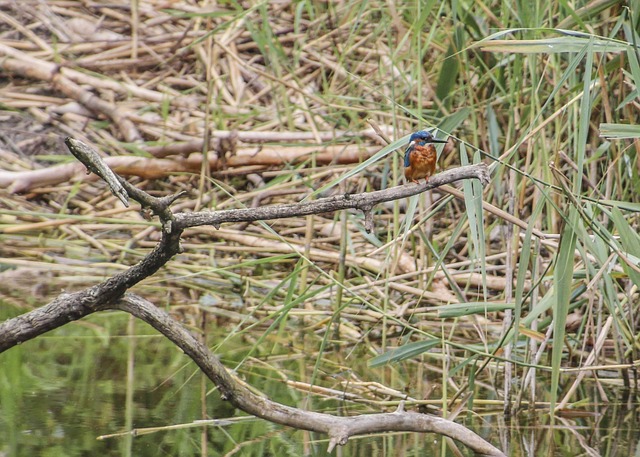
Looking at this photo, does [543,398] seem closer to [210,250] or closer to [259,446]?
[259,446]

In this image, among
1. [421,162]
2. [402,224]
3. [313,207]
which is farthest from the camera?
[402,224]

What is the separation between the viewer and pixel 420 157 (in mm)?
2338

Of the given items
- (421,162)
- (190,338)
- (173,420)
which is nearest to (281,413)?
(190,338)

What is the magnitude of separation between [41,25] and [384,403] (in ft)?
13.6

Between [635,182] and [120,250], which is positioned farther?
[120,250]

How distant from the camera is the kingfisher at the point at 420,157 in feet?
7.64

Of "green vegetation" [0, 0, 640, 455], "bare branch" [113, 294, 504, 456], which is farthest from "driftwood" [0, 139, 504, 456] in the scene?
"green vegetation" [0, 0, 640, 455]

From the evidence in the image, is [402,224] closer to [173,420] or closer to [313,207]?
[313,207]

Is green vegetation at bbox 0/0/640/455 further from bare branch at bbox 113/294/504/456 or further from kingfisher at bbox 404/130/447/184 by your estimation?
bare branch at bbox 113/294/504/456

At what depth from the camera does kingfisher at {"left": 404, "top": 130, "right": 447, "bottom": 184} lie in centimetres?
233

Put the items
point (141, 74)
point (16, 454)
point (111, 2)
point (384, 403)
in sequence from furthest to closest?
point (111, 2) → point (141, 74) → point (384, 403) → point (16, 454)

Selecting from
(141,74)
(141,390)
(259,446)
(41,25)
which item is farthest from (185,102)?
(259,446)

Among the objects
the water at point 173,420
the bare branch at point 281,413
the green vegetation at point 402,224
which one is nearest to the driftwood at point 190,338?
the bare branch at point 281,413

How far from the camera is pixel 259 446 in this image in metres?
2.48
